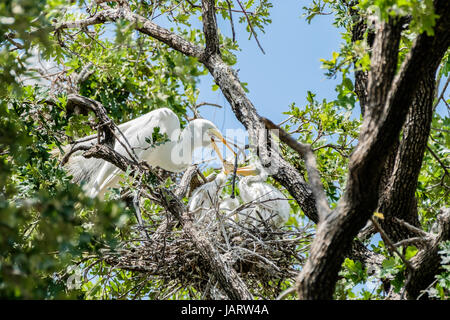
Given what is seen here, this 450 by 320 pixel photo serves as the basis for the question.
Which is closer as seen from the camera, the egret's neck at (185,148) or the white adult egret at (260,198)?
the white adult egret at (260,198)

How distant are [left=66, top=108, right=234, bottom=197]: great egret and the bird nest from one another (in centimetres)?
93

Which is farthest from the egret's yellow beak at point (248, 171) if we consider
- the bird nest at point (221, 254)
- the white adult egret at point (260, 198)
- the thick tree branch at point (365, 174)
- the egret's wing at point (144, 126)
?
the thick tree branch at point (365, 174)

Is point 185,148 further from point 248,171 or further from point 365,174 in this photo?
point 365,174

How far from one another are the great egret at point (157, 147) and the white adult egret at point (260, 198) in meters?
0.42

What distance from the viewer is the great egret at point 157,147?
414 cm

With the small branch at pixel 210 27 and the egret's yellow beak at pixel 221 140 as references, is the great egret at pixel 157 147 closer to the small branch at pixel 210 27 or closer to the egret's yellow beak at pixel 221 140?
the egret's yellow beak at pixel 221 140

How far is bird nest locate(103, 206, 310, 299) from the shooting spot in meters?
3.10

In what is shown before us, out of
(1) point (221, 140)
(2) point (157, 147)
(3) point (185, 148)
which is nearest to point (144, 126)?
(2) point (157, 147)

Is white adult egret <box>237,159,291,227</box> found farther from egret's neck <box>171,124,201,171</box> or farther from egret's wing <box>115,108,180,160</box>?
egret's wing <box>115,108,180,160</box>

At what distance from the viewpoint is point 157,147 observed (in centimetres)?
419

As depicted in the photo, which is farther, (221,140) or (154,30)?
(221,140)

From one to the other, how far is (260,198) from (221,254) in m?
0.84

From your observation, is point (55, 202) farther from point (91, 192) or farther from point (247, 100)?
point (91, 192)

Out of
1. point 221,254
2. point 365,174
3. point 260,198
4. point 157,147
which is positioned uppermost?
point 157,147
